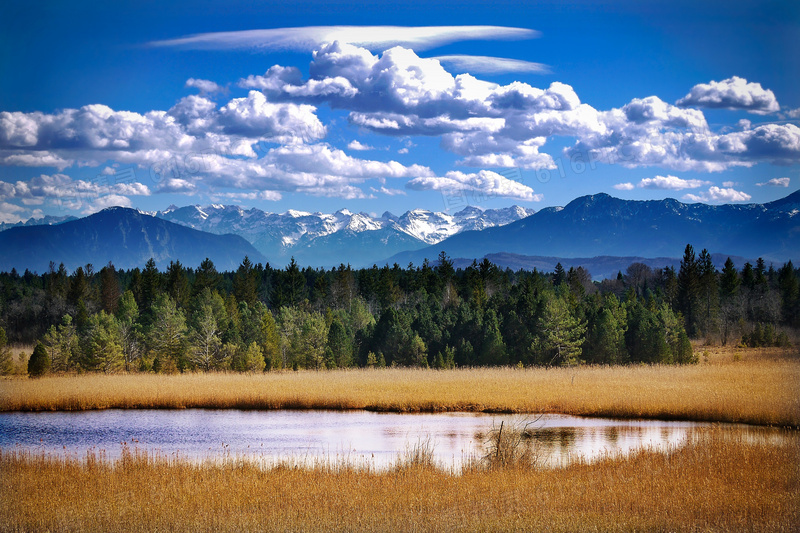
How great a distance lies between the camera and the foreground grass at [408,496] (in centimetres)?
1559

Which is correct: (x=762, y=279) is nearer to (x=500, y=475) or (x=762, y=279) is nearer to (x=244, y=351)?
(x=244, y=351)

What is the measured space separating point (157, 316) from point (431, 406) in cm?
3818

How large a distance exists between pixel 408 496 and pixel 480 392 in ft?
91.1

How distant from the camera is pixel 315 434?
32.5 metres

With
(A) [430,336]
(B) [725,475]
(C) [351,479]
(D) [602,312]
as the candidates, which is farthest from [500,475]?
(A) [430,336]

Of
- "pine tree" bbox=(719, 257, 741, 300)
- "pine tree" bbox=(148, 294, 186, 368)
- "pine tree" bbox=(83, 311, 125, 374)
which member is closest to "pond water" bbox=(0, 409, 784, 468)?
"pine tree" bbox=(83, 311, 125, 374)

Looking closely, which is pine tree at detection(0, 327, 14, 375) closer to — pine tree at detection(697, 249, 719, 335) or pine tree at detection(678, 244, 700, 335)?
pine tree at detection(678, 244, 700, 335)

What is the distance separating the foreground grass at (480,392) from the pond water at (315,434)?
2.09m

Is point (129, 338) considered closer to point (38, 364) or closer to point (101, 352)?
point (101, 352)

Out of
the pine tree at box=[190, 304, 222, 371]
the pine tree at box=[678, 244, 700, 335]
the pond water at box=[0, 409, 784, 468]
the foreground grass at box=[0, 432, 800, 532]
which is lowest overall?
the pond water at box=[0, 409, 784, 468]

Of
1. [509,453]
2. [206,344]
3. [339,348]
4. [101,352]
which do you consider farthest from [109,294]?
[509,453]

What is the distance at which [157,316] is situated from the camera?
229 ft

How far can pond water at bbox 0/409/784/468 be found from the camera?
2695cm

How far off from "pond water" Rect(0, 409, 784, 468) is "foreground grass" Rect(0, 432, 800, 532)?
9.59 feet
